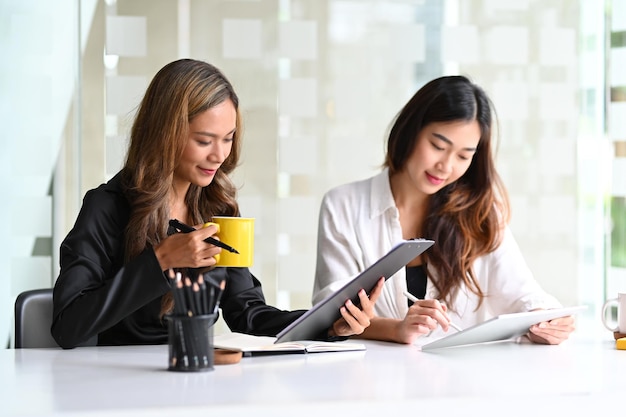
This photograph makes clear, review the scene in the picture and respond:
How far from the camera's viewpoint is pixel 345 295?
202 cm

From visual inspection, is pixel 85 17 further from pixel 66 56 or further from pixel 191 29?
pixel 191 29

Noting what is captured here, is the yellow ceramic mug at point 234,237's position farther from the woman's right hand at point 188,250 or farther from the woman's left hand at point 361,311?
the woman's left hand at point 361,311

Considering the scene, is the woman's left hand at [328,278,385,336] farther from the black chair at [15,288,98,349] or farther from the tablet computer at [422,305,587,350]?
the black chair at [15,288,98,349]

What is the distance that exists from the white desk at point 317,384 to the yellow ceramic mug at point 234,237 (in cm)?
26

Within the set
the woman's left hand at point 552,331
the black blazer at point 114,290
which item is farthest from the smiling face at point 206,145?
the woman's left hand at point 552,331

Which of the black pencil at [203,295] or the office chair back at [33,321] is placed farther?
the office chair back at [33,321]

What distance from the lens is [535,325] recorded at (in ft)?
7.21

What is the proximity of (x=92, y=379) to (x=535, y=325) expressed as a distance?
44.9 inches

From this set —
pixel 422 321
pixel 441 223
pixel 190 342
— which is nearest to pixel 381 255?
pixel 441 223

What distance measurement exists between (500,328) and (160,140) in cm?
97

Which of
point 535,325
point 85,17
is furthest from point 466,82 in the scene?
point 85,17

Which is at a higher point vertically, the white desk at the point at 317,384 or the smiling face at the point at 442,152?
the smiling face at the point at 442,152

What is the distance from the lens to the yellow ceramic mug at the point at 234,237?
6.56 feet

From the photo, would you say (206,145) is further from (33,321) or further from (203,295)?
(203,295)
